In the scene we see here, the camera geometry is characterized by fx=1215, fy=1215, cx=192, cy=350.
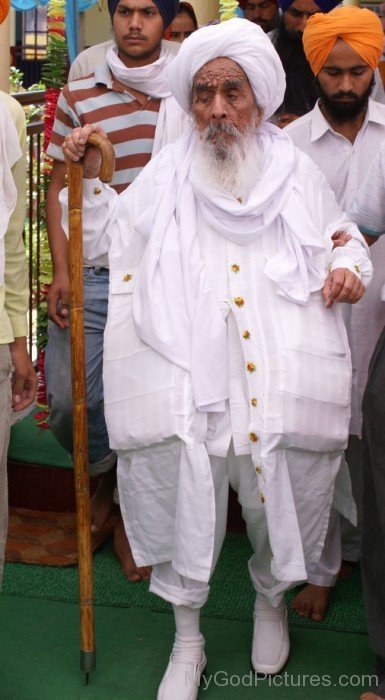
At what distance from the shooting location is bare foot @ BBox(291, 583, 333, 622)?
4.80 meters

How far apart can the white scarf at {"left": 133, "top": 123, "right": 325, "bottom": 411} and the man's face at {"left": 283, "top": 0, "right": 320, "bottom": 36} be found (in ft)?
6.51

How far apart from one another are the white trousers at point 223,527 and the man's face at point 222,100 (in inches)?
42.9

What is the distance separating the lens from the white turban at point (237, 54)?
159 inches

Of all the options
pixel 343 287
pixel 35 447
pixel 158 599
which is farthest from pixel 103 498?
pixel 343 287

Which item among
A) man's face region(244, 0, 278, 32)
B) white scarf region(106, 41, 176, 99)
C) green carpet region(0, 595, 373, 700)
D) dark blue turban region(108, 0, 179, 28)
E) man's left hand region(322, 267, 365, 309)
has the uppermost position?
man's face region(244, 0, 278, 32)

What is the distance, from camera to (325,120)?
4840mm

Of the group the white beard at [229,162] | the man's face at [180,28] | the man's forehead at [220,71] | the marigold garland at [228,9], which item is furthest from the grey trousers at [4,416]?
the man's face at [180,28]

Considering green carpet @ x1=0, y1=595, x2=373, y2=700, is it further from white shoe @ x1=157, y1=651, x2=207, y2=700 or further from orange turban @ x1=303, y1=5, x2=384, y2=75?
orange turban @ x1=303, y1=5, x2=384, y2=75

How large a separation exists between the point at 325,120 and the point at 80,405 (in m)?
1.57

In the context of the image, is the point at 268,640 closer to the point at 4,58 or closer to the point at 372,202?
the point at 372,202

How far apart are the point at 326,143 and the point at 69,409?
4.99 feet

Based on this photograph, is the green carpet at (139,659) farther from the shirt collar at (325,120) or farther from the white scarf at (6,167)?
the shirt collar at (325,120)

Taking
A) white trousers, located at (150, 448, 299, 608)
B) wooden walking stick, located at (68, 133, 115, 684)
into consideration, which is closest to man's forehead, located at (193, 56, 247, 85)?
wooden walking stick, located at (68, 133, 115, 684)

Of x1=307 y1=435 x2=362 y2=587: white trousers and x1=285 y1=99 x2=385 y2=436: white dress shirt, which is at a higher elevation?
x1=285 y1=99 x2=385 y2=436: white dress shirt
